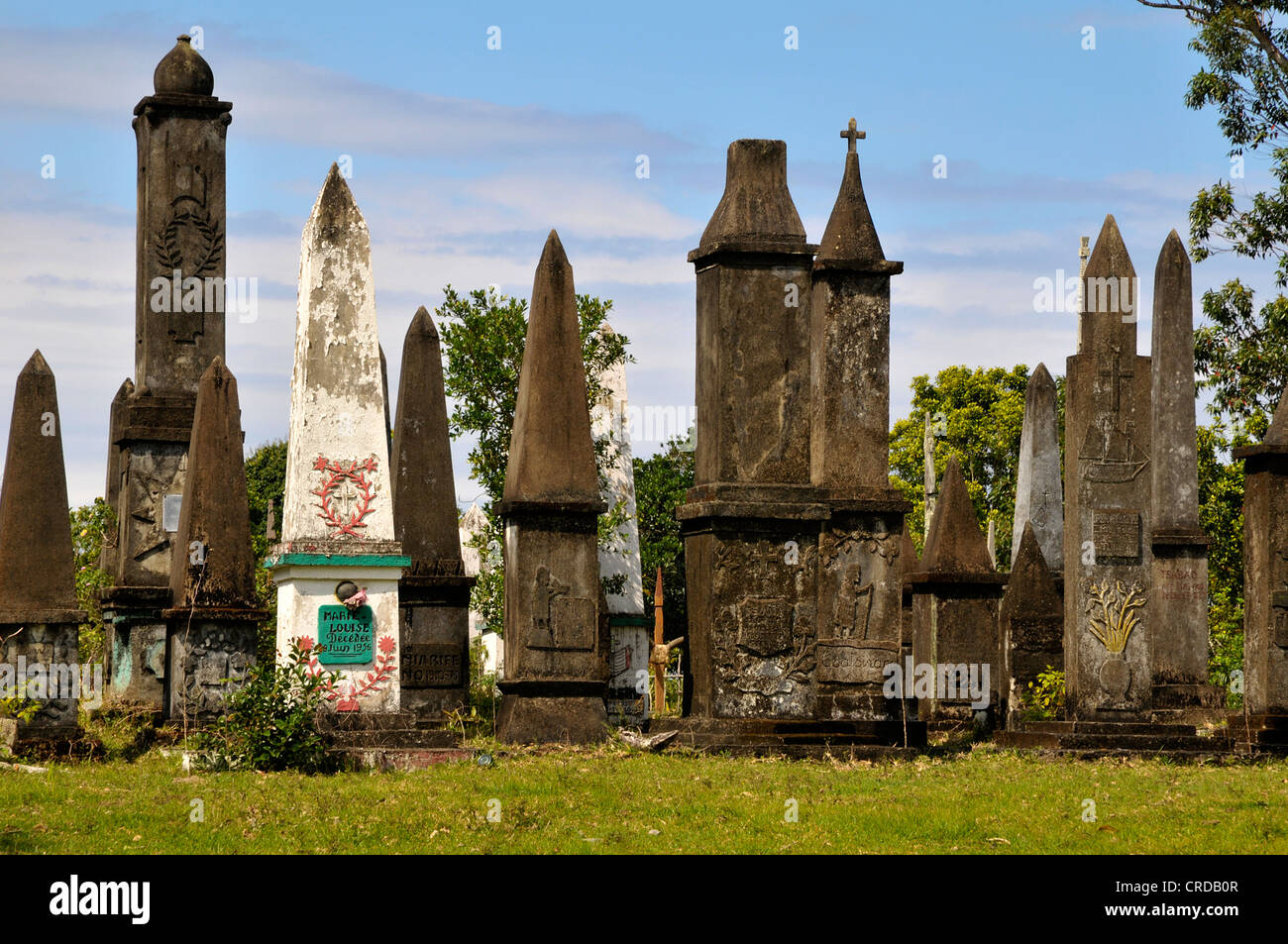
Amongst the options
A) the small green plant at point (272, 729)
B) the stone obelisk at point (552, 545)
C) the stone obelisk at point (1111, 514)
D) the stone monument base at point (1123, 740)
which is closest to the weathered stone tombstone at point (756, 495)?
the stone obelisk at point (552, 545)

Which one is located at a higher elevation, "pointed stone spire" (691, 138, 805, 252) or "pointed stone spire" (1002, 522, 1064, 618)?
"pointed stone spire" (691, 138, 805, 252)

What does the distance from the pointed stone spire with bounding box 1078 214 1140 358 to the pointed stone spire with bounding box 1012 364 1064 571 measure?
15.4 feet

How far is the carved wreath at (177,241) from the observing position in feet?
58.1

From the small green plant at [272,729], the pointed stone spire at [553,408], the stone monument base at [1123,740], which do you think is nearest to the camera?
the small green plant at [272,729]

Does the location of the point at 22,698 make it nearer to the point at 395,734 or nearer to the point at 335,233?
the point at 395,734

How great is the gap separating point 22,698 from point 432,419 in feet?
18.9

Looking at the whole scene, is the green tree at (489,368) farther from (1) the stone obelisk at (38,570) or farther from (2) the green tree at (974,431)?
(2) the green tree at (974,431)

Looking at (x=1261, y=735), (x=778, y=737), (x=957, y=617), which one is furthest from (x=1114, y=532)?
(x=778, y=737)

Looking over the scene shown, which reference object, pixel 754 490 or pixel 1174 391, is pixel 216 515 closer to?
pixel 754 490

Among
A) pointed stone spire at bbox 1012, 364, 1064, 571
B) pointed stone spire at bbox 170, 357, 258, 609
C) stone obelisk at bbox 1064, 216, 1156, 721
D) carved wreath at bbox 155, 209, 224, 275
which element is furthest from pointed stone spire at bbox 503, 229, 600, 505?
pointed stone spire at bbox 1012, 364, 1064, 571

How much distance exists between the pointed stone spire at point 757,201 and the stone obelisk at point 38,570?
5.69 m

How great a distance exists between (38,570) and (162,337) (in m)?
4.10

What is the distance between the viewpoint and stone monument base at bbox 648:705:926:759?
14055 millimetres

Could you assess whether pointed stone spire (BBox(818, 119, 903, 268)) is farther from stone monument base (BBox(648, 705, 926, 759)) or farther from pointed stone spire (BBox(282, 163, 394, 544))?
pointed stone spire (BBox(282, 163, 394, 544))
